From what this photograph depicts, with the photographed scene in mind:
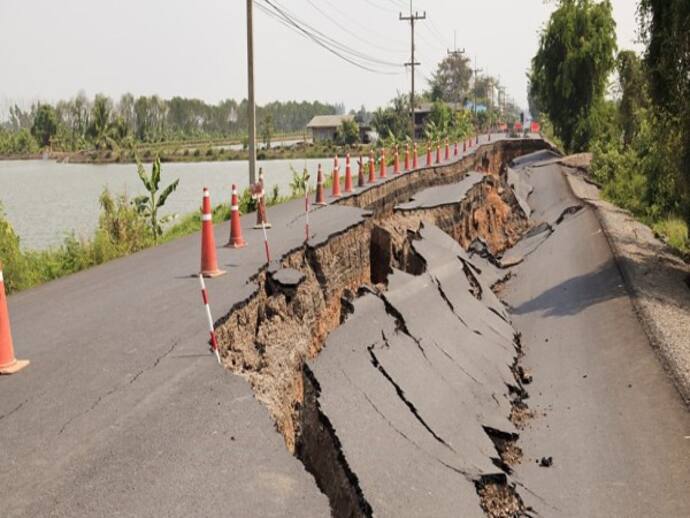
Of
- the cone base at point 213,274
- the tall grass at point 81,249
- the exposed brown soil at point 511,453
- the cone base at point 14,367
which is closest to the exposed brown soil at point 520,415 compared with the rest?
the exposed brown soil at point 511,453

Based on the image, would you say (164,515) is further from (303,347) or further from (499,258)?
(499,258)

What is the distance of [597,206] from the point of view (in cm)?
1983

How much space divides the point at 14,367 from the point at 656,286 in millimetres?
10022

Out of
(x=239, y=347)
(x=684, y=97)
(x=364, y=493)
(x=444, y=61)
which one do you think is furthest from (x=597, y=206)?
(x=444, y=61)

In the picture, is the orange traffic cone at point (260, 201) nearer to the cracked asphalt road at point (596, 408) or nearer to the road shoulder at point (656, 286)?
the cracked asphalt road at point (596, 408)

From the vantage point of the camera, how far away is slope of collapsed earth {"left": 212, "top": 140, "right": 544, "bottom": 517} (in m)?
4.96

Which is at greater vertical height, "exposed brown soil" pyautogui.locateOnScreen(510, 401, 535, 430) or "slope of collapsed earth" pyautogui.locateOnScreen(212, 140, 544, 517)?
"slope of collapsed earth" pyautogui.locateOnScreen(212, 140, 544, 517)

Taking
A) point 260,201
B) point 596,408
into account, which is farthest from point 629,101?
point 596,408

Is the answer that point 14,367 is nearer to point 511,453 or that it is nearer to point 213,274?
point 213,274

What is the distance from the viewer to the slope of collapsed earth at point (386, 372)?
195 inches

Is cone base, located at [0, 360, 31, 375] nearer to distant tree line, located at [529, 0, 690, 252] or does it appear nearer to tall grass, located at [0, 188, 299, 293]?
tall grass, located at [0, 188, 299, 293]

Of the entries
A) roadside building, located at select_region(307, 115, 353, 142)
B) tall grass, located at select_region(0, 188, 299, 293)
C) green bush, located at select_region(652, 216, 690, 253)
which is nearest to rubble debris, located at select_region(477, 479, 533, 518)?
tall grass, located at select_region(0, 188, 299, 293)

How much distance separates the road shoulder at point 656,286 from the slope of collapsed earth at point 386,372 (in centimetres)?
180

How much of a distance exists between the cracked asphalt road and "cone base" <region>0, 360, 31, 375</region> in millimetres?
4064
